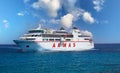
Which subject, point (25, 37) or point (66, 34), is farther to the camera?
point (66, 34)

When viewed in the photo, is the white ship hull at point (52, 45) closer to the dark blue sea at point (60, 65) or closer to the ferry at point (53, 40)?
the ferry at point (53, 40)

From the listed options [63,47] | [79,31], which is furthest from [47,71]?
[79,31]

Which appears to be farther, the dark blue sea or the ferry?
the ferry

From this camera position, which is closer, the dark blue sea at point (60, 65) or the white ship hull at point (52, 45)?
the dark blue sea at point (60, 65)

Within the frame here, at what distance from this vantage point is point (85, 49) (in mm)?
108250

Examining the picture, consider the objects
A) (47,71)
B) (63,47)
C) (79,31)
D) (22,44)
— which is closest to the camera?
(47,71)

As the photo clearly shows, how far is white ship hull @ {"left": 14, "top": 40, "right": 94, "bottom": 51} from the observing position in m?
89.8

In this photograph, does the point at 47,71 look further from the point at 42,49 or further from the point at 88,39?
the point at 88,39

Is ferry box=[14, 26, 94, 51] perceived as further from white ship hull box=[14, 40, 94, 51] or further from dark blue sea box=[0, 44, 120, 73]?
dark blue sea box=[0, 44, 120, 73]

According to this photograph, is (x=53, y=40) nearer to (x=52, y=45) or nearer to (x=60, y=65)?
(x=52, y=45)

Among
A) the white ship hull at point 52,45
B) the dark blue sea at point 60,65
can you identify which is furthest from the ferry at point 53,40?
the dark blue sea at point 60,65

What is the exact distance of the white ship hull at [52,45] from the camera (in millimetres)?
89750

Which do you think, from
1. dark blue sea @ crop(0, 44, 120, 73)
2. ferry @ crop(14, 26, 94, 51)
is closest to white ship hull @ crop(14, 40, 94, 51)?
ferry @ crop(14, 26, 94, 51)

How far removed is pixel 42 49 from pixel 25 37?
7.37m
